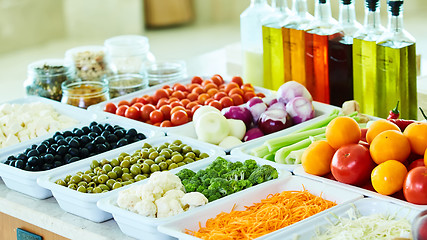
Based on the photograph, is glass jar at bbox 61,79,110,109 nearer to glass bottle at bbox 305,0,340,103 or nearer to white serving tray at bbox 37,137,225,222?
white serving tray at bbox 37,137,225,222

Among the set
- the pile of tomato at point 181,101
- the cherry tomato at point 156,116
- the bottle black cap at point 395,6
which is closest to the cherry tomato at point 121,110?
the pile of tomato at point 181,101

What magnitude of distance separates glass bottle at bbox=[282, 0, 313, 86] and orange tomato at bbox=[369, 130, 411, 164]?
3.03 feet

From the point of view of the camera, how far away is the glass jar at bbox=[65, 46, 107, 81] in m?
3.27

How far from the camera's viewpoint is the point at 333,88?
9.21 ft

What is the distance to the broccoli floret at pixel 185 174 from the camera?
2145mm

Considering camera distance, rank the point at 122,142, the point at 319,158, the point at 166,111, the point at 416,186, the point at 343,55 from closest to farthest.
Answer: the point at 416,186 → the point at 319,158 → the point at 122,142 → the point at 343,55 → the point at 166,111

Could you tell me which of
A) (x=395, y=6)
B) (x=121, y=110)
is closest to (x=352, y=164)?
(x=395, y=6)

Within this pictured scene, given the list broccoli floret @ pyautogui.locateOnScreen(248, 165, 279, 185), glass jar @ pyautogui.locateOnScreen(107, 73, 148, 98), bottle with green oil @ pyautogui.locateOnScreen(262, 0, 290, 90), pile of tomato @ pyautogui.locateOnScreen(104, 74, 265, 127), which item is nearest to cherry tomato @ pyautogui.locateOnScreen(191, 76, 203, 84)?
pile of tomato @ pyautogui.locateOnScreen(104, 74, 265, 127)

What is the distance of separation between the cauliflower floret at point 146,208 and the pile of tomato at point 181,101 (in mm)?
827

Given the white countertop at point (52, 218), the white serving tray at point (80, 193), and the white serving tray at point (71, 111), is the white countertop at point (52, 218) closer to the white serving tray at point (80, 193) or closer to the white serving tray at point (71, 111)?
the white serving tray at point (80, 193)

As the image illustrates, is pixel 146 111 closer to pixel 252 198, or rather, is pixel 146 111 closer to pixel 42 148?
pixel 42 148

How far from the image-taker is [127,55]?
3377 millimetres

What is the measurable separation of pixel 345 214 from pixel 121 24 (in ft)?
25.0

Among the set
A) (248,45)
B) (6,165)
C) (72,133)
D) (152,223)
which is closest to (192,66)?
(248,45)
